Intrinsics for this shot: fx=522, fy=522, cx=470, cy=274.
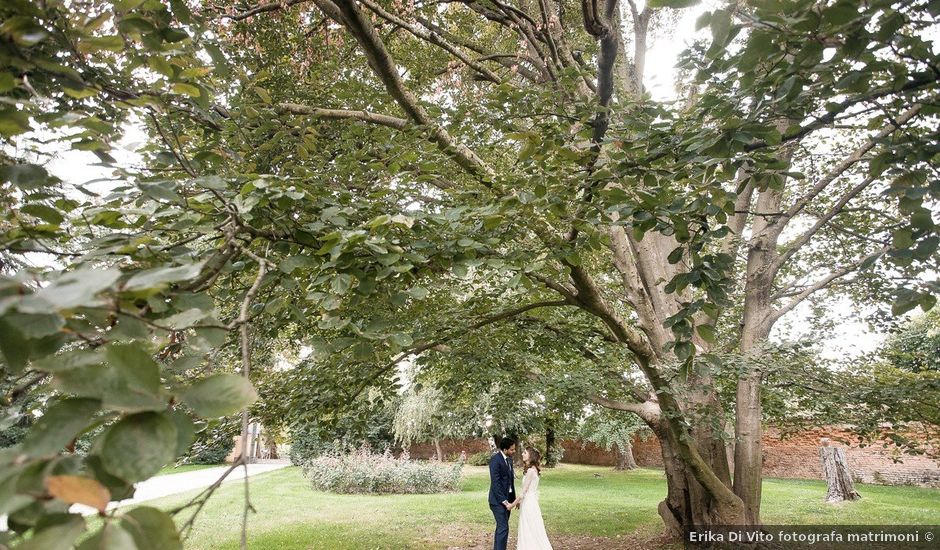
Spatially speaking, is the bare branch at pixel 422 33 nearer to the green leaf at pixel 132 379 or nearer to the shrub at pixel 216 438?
the shrub at pixel 216 438

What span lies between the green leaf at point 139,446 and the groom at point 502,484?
6378 millimetres

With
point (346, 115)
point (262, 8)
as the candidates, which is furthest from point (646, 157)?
point (262, 8)

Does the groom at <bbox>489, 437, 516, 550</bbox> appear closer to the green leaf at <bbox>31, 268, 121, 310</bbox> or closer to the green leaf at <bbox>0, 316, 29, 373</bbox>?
the green leaf at <bbox>0, 316, 29, 373</bbox>

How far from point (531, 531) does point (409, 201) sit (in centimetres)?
490

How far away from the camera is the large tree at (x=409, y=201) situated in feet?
3.21

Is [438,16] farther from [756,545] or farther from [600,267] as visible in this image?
[756,545]

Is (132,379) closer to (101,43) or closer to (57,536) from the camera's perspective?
(57,536)

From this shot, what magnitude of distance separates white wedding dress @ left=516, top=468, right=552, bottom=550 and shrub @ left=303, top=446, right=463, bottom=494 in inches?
316

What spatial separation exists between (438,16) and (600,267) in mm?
3844

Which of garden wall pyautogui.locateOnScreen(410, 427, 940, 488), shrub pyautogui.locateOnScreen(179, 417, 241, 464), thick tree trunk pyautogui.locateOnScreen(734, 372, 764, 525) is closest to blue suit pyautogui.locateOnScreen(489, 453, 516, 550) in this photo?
thick tree trunk pyautogui.locateOnScreen(734, 372, 764, 525)

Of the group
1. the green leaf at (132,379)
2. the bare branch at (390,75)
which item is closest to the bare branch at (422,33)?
the bare branch at (390,75)

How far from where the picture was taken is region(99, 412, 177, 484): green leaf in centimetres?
65

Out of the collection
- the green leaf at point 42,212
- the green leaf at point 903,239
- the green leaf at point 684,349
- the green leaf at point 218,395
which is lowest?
the green leaf at point 218,395

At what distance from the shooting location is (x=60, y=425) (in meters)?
0.66
